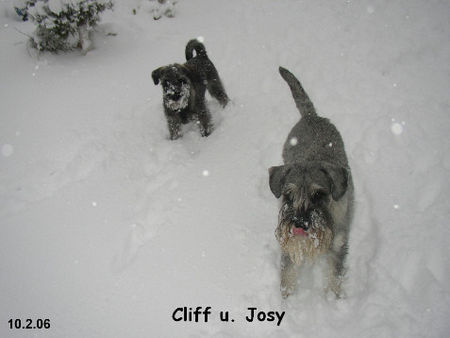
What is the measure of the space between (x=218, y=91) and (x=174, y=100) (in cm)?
120

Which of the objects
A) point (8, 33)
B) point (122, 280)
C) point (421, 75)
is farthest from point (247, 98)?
point (8, 33)

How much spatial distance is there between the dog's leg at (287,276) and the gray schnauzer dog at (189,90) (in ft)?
9.43

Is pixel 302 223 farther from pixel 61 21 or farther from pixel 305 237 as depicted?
pixel 61 21

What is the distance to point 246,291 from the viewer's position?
2.89 m

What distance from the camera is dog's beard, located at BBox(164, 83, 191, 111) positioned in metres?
4.50

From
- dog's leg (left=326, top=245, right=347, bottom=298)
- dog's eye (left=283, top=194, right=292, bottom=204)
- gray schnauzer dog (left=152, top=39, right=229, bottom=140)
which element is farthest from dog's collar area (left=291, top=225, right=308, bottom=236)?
A: gray schnauzer dog (left=152, top=39, right=229, bottom=140)

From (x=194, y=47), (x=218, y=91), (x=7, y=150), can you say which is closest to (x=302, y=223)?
(x=218, y=91)

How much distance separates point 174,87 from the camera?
4.50m

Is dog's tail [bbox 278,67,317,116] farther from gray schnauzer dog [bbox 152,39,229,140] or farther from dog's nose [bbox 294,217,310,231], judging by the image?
dog's nose [bbox 294,217,310,231]

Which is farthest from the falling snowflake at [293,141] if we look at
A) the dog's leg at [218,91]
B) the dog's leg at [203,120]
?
the dog's leg at [218,91]

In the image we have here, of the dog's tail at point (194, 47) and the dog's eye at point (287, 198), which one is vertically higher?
the dog's tail at point (194, 47)

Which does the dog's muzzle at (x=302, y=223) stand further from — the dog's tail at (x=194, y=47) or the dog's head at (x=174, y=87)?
the dog's tail at (x=194, y=47)

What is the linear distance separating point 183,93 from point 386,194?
315cm

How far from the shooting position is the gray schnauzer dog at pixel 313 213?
2.21 metres
